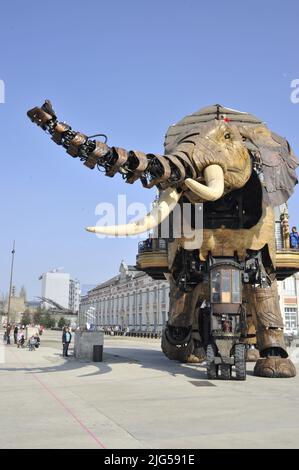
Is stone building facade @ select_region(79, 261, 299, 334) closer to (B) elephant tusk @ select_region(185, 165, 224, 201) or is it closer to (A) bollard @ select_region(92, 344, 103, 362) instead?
(A) bollard @ select_region(92, 344, 103, 362)

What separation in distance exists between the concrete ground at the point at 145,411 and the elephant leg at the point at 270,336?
37cm

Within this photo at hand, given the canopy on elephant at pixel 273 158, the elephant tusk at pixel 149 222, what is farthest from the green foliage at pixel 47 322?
the elephant tusk at pixel 149 222

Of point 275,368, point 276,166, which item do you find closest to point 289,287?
point 275,368

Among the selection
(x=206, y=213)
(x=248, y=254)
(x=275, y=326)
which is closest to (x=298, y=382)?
(x=275, y=326)

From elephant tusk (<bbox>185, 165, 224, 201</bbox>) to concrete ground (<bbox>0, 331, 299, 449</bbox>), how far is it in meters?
3.69

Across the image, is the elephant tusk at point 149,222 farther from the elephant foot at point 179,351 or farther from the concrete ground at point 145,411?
the elephant foot at point 179,351

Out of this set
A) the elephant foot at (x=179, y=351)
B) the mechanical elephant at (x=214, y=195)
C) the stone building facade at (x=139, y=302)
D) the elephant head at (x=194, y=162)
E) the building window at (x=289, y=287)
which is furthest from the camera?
the building window at (x=289, y=287)

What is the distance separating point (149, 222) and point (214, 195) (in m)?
1.32

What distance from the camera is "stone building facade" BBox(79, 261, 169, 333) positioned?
66.0 meters

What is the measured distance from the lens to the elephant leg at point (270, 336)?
41.4ft

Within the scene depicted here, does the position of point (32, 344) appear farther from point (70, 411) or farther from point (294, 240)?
point (70, 411)
